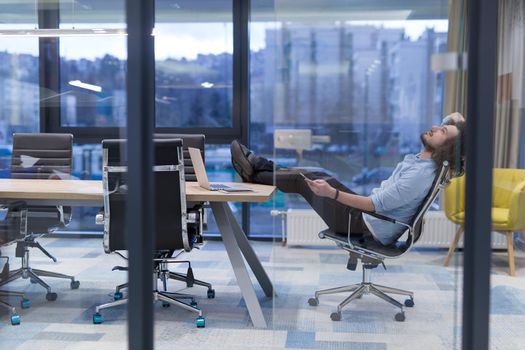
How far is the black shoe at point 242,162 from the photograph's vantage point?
168 inches

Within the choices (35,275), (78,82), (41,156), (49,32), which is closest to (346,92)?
(35,275)

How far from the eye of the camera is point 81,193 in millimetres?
3732


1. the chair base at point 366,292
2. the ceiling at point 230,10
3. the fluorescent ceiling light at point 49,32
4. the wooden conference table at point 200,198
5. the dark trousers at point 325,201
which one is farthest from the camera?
the fluorescent ceiling light at point 49,32

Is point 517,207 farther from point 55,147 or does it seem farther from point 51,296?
point 55,147

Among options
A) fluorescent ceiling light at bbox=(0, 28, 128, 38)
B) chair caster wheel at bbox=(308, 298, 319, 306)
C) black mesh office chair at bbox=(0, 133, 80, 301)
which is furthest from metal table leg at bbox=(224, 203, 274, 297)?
fluorescent ceiling light at bbox=(0, 28, 128, 38)

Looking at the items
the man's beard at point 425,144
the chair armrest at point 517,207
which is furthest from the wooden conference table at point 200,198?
the chair armrest at point 517,207

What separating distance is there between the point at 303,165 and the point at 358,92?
0.45 m

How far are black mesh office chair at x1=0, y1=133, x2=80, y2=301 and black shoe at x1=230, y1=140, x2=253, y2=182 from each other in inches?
45.7

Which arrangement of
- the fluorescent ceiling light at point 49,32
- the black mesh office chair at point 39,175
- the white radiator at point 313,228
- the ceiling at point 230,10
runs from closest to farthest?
the ceiling at point 230,10 → the white radiator at point 313,228 → the black mesh office chair at point 39,175 → the fluorescent ceiling light at point 49,32

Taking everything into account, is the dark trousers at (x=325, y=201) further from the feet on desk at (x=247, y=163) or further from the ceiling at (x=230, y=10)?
the ceiling at (x=230, y=10)

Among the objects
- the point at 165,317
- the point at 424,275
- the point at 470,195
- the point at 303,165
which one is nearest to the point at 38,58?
the point at 165,317

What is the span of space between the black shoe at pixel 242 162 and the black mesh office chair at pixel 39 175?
1162 millimetres

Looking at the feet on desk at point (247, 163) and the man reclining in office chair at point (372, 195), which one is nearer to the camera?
the man reclining in office chair at point (372, 195)

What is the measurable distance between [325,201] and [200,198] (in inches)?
30.7
